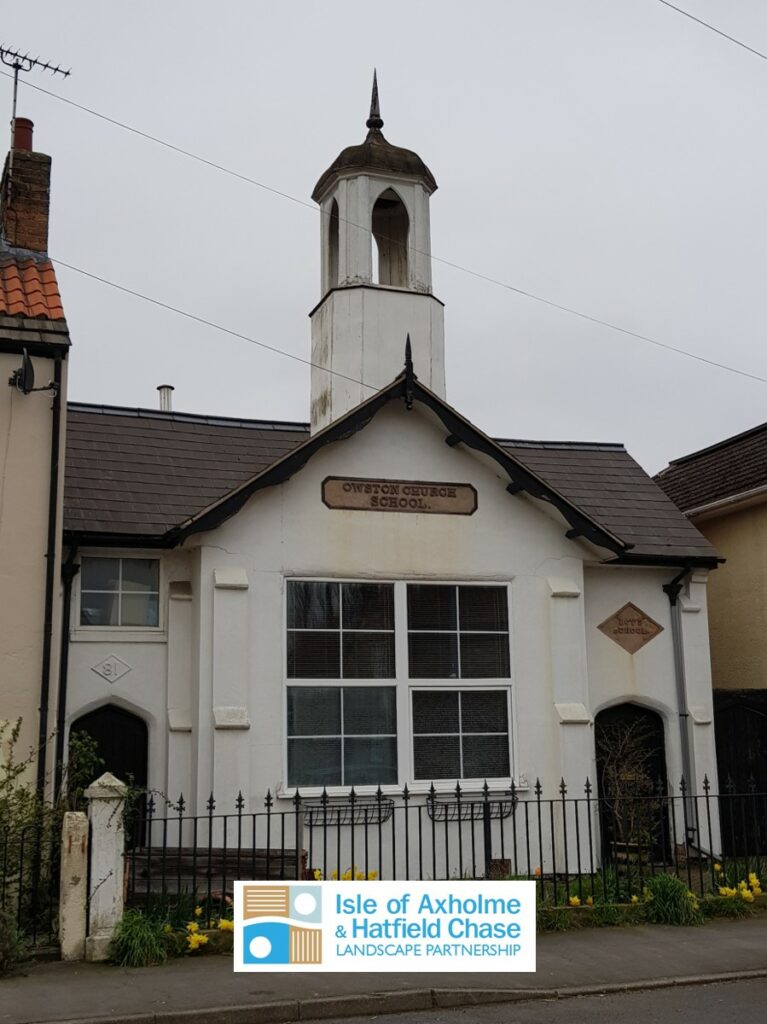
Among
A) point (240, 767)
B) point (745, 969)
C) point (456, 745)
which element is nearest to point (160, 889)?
point (240, 767)

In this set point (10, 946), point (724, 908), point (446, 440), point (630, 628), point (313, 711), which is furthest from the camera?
point (630, 628)

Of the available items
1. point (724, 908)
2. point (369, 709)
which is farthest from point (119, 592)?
point (724, 908)

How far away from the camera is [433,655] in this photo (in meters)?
14.4

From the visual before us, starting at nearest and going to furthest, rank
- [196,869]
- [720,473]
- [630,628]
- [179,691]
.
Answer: [196,869]
[179,691]
[630,628]
[720,473]

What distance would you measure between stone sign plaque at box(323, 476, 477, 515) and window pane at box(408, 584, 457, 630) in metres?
0.99

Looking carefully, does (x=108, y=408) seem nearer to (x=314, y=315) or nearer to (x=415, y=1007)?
(x=314, y=315)

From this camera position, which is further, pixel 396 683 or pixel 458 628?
pixel 458 628

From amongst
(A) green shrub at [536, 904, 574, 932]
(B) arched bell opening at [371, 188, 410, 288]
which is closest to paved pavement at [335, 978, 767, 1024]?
(A) green shrub at [536, 904, 574, 932]

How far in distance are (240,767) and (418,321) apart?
7.27 m

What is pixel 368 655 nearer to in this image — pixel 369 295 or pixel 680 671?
pixel 680 671

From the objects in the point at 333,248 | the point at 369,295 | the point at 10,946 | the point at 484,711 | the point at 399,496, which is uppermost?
the point at 333,248

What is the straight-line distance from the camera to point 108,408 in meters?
17.2

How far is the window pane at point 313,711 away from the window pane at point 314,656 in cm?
17

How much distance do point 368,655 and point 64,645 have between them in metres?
3.67
